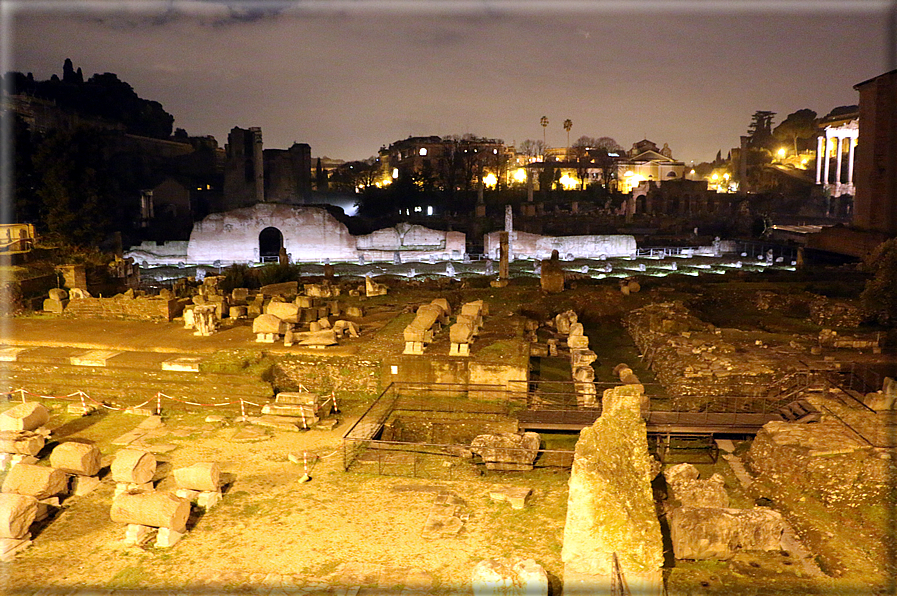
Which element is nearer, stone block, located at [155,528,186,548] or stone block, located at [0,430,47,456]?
stone block, located at [155,528,186,548]

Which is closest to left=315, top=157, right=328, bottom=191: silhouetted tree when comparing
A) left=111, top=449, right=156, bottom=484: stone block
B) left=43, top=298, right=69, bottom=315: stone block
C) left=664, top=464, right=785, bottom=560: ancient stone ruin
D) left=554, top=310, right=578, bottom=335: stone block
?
left=43, top=298, right=69, bottom=315: stone block

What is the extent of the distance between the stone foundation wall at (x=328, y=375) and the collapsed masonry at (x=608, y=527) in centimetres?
629

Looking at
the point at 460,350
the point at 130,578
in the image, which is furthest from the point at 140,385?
the point at 130,578

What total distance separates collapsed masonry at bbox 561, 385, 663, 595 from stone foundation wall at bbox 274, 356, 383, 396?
6288mm

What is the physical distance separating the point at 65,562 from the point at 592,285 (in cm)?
1654

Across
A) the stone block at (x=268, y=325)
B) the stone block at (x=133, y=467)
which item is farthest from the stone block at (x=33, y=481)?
the stone block at (x=268, y=325)

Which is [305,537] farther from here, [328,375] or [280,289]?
[280,289]

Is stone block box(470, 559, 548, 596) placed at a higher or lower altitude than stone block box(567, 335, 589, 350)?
lower

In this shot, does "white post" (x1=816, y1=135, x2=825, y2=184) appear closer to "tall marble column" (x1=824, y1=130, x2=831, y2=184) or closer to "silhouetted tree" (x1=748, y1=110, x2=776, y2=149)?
"tall marble column" (x1=824, y1=130, x2=831, y2=184)

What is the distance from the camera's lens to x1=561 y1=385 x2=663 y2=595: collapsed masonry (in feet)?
17.5

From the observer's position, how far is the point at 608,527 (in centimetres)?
541

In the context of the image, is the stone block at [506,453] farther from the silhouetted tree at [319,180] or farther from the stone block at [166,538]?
the silhouetted tree at [319,180]

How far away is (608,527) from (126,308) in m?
13.2

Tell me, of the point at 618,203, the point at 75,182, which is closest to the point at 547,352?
the point at 75,182
